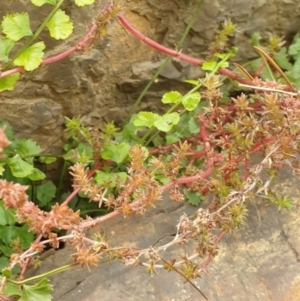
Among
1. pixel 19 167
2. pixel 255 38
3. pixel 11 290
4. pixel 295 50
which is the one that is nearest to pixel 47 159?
pixel 19 167

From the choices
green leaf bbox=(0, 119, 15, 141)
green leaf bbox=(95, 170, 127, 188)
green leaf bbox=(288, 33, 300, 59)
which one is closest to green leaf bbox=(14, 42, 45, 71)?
green leaf bbox=(0, 119, 15, 141)

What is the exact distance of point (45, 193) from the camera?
2021mm

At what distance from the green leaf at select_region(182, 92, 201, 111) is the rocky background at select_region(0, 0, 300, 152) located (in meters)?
0.35

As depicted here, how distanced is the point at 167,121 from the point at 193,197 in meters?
0.27

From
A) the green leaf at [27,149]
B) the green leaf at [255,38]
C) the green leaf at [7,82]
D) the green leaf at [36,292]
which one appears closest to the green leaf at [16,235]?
the green leaf at [27,149]

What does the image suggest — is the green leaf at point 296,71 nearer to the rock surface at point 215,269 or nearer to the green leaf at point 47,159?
the rock surface at point 215,269

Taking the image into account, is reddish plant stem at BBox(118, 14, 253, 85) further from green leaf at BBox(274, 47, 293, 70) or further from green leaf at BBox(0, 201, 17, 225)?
green leaf at BBox(0, 201, 17, 225)

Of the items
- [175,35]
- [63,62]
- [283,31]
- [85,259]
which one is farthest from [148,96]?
[85,259]

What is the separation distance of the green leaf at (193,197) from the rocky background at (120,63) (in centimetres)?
48

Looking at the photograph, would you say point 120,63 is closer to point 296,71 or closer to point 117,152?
point 117,152

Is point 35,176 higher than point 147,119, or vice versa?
point 147,119

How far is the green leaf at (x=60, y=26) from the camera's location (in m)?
1.66

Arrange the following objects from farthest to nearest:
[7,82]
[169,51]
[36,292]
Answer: [169,51]
[7,82]
[36,292]

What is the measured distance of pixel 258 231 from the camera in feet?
6.16
